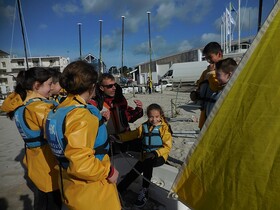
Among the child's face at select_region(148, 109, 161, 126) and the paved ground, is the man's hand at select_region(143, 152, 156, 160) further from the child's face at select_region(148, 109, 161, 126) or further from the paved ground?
the paved ground

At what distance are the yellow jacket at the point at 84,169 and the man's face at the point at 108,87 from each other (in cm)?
160

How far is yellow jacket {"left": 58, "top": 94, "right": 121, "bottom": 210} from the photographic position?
1.73 metres

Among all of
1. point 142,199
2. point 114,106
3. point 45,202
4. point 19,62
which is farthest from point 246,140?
point 19,62

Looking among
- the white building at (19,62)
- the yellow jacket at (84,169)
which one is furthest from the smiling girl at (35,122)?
the white building at (19,62)

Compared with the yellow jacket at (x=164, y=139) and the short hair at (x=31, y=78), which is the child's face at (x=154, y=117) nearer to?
the yellow jacket at (x=164, y=139)

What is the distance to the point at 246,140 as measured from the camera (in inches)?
59.9

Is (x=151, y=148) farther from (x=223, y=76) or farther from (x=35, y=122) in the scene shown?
(x=35, y=122)

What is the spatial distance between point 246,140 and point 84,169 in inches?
41.6

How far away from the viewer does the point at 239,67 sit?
1646 mm

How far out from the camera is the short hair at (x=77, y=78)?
1.95 meters

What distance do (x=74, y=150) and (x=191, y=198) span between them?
0.87 meters

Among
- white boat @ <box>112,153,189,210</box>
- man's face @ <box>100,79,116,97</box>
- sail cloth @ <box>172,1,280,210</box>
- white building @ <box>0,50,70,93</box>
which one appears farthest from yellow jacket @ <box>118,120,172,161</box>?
white building @ <box>0,50,70,93</box>

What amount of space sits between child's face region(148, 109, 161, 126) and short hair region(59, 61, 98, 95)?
65.4 inches

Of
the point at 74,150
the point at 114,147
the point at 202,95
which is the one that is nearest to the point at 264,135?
the point at 74,150
